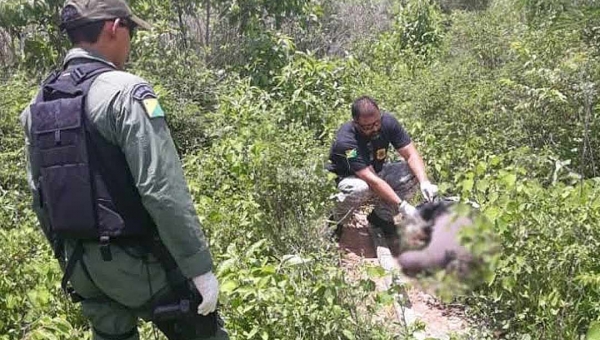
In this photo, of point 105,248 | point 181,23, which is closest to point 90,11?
point 105,248

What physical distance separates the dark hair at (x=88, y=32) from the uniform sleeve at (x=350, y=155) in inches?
90.2

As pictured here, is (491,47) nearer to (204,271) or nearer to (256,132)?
(256,132)

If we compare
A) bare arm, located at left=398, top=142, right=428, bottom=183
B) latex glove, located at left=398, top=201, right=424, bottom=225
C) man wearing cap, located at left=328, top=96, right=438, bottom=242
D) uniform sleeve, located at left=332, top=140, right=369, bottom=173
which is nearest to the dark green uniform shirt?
latex glove, located at left=398, top=201, right=424, bottom=225

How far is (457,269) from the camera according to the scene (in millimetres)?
2961

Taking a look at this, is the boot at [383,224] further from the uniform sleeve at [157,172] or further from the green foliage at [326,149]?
the uniform sleeve at [157,172]

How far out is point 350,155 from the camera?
4105 millimetres

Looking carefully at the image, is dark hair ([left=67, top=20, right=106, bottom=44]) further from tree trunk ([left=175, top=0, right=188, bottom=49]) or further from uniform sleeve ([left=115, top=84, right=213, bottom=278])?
tree trunk ([left=175, top=0, right=188, bottom=49])

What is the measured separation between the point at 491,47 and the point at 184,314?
5.22 m

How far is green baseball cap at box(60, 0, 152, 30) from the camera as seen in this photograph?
1979 millimetres

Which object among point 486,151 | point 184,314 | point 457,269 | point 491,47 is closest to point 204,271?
point 184,314

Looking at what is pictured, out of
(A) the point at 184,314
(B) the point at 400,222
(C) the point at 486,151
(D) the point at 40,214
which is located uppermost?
(D) the point at 40,214

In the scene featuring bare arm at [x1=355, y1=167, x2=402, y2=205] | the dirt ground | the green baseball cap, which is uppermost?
the green baseball cap

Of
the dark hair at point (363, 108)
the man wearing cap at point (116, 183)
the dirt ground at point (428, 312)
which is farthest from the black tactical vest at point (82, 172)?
the dark hair at point (363, 108)

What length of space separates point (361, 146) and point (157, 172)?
248cm
